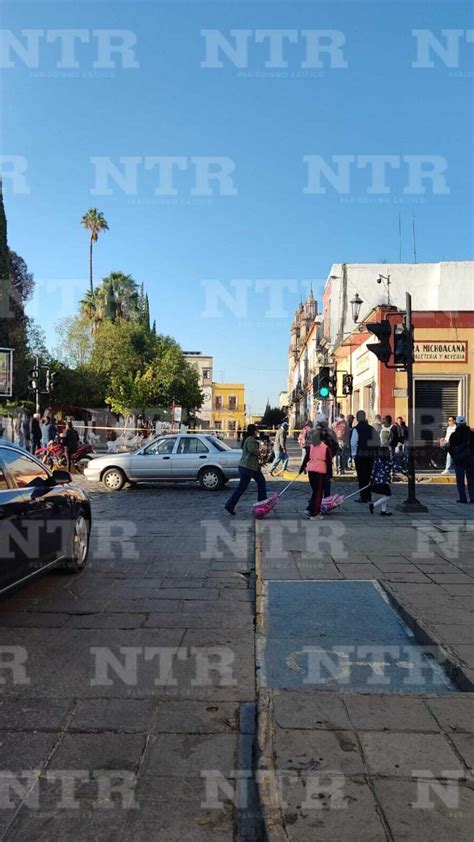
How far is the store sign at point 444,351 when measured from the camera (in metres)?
24.6

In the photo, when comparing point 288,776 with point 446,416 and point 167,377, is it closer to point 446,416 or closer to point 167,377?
point 446,416

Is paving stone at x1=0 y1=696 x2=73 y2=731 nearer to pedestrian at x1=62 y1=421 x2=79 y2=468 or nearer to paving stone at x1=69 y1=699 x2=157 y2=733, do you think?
paving stone at x1=69 y1=699 x2=157 y2=733

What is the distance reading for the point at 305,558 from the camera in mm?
7652

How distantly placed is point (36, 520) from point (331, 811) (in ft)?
12.5

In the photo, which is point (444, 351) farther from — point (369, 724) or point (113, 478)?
point (369, 724)

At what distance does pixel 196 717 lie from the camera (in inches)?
142

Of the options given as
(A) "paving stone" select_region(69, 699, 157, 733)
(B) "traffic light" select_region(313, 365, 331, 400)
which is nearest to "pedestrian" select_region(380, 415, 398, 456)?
(B) "traffic light" select_region(313, 365, 331, 400)

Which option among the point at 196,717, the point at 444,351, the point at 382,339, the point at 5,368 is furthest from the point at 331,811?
the point at 5,368

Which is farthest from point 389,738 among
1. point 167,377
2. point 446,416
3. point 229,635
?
point 167,377

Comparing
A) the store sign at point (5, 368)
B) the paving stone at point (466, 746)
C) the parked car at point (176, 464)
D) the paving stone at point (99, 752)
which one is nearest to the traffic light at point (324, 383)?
the parked car at point (176, 464)

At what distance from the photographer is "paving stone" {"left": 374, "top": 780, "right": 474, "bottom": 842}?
8.28ft

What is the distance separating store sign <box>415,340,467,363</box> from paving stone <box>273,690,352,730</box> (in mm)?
22025

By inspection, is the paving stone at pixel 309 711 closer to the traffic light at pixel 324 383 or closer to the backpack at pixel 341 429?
the traffic light at pixel 324 383

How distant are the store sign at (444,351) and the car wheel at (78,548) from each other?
63.5 ft
